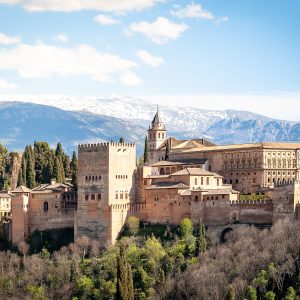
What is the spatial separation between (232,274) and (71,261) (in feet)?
55.0

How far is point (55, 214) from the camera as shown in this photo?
271 feet

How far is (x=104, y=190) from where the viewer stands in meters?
79.3

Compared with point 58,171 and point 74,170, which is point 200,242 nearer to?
point 74,170

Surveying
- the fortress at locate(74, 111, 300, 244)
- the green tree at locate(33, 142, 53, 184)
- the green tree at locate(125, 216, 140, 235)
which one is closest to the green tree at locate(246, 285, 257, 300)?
the fortress at locate(74, 111, 300, 244)

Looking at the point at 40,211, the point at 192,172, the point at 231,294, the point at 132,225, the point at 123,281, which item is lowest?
the point at 231,294

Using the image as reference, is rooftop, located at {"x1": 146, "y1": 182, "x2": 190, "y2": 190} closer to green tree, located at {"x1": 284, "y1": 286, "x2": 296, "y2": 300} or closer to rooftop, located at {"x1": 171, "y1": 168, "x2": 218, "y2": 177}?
rooftop, located at {"x1": 171, "y1": 168, "x2": 218, "y2": 177}

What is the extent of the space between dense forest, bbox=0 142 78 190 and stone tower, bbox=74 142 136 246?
8.71 meters

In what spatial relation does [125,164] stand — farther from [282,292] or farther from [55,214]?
[282,292]

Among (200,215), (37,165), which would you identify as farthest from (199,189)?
(37,165)

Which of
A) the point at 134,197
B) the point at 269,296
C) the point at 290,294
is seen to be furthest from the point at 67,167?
the point at 290,294

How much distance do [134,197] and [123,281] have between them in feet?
54.9

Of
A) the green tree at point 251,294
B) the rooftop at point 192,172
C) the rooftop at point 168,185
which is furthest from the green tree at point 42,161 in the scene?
the green tree at point 251,294

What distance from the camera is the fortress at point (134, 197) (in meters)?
75.4

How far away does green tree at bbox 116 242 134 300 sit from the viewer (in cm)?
6556
